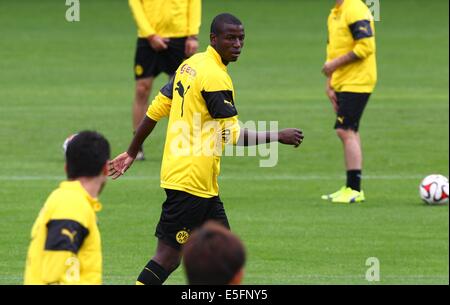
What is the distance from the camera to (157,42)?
17078 millimetres

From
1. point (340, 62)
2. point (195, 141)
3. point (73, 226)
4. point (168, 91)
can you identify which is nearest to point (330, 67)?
point (340, 62)

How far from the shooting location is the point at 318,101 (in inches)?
934

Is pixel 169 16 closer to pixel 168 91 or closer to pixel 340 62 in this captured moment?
pixel 340 62

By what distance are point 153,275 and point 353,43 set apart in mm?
6555

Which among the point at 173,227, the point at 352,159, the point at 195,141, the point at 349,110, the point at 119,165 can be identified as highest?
the point at 195,141

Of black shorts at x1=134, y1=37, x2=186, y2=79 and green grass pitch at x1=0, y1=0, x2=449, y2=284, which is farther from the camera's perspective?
black shorts at x1=134, y1=37, x2=186, y2=79

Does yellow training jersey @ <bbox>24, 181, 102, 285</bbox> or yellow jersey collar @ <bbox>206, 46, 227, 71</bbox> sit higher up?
yellow jersey collar @ <bbox>206, 46, 227, 71</bbox>

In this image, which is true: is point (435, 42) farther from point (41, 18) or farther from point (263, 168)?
point (263, 168)

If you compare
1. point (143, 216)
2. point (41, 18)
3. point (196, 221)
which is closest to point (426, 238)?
point (143, 216)

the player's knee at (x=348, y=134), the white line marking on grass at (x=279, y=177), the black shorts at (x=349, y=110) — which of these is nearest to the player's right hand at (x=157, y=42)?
the white line marking on grass at (x=279, y=177)

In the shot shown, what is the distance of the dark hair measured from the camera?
5773mm

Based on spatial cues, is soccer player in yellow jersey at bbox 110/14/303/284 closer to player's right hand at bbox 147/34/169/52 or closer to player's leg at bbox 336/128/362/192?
player's leg at bbox 336/128/362/192

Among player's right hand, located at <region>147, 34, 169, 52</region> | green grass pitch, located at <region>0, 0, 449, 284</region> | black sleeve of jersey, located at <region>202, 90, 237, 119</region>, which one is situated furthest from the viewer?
player's right hand, located at <region>147, 34, 169, 52</region>

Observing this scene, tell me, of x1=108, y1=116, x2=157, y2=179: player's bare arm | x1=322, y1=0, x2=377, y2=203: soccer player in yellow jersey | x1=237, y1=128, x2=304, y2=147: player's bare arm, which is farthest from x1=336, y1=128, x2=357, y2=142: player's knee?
x1=237, y1=128, x2=304, y2=147: player's bare arm
